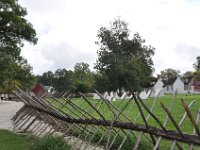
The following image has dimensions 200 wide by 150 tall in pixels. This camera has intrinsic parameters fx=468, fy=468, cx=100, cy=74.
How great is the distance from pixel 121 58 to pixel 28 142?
53.8 metres

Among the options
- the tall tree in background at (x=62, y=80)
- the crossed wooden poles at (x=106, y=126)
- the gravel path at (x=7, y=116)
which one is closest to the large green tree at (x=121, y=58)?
the tall tree in background at (x=62, y=80)

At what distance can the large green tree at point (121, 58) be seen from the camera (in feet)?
207

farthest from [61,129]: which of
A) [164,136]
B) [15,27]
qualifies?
[15,27]

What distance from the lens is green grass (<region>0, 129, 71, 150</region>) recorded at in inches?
336

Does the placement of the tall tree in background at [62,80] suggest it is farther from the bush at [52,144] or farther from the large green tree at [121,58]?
the bush at [52,144]

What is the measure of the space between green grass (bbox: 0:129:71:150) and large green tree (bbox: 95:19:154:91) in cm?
4978

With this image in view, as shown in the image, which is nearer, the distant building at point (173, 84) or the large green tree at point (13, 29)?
the large green tree at point (13, 29)

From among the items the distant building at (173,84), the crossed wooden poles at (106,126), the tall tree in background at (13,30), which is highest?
the tall tree in background at (13,30)

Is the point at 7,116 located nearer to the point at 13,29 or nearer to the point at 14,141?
→ the point at 14,141

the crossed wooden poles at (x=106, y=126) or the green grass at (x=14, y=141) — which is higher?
the crossed wooden poles at (x=106, y=126)

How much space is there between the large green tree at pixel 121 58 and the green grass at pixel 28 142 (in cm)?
→ 4978

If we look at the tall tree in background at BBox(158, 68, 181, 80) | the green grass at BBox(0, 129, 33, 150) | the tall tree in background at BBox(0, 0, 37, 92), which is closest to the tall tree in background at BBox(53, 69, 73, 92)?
the tall tree in background at BBox(158, 68, 181, 80)

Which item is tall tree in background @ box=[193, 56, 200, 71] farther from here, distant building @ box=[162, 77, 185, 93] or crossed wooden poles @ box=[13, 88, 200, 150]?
crossed wooden poles @ box=[13, 88, 200, 150]

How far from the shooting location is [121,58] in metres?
64.2
